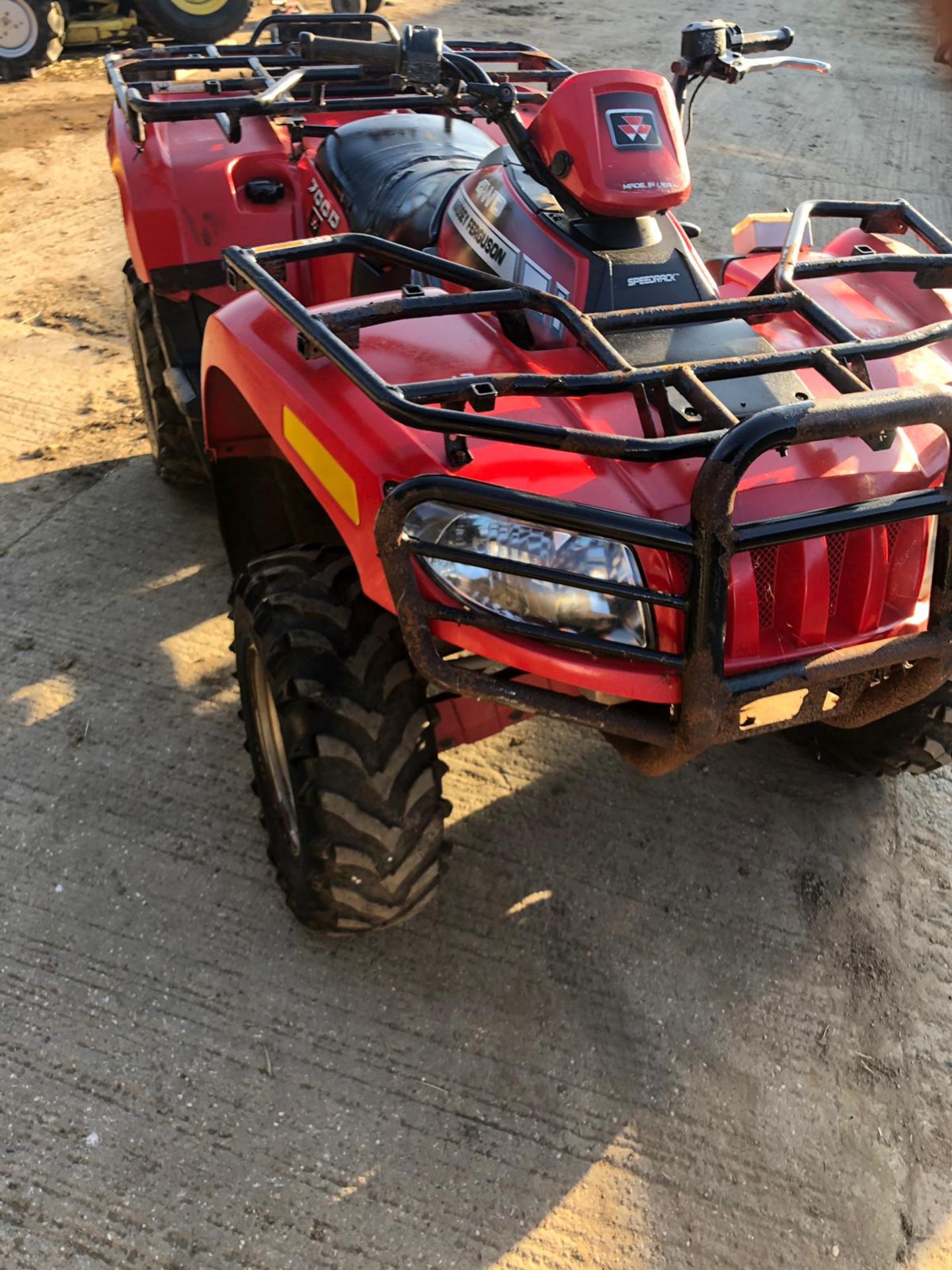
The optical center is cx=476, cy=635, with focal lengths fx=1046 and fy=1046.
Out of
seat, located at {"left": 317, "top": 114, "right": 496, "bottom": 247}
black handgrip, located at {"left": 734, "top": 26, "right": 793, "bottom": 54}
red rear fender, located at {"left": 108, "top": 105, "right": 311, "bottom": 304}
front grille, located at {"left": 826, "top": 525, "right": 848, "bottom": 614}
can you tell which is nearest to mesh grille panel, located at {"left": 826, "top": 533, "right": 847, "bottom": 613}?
front grille, located at {"left": 826, "top": 525, "right": 848, "bottom": 614}

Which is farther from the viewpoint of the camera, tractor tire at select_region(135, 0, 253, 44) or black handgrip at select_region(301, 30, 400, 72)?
tractor tire at select_region(135, 0, 253, 44)

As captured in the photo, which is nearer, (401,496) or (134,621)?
(401,496)

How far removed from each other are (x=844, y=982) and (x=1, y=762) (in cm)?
215

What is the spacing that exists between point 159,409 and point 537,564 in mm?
2253

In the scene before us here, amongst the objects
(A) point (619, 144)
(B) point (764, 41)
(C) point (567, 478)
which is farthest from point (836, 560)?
(B) point (764, 41)

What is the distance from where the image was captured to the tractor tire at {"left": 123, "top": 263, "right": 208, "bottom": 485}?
3459 mm

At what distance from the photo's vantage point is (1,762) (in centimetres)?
273

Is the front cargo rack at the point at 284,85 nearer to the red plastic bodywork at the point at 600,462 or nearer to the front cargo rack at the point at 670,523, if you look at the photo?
the red plastic bodywork at the point at 600,462

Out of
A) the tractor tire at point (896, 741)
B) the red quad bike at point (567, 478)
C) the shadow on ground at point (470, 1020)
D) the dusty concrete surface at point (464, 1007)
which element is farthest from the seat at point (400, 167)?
the tractor tire at point (896, 741)

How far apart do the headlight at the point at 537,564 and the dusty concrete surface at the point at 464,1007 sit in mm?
989

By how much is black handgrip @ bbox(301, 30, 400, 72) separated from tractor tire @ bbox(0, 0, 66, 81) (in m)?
7.01

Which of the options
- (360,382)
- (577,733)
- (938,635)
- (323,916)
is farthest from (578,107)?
(323,916)

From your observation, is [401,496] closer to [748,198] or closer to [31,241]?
[31,241]

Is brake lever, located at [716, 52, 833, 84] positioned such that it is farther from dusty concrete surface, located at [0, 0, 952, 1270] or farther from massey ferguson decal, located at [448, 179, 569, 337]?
dusty concrete surface, located at [0, 0, 952, 1270]
